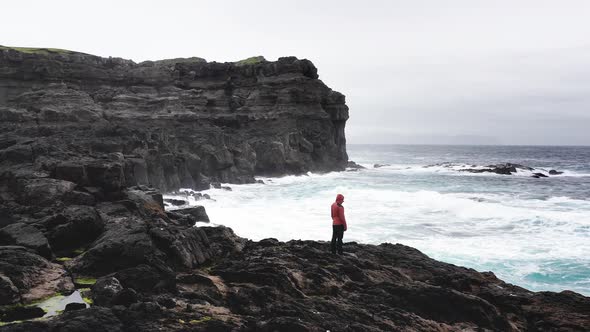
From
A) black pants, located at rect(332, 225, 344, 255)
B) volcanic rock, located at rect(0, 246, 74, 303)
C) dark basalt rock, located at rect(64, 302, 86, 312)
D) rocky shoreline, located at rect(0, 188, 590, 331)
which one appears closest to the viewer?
rocky shoreline, located at rect(0, 188, 590, 331)

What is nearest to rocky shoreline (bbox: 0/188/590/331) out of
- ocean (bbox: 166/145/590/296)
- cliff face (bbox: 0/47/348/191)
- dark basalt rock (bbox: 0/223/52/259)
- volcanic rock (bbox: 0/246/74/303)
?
volcanic rock (bbox: 0/246/74/303)

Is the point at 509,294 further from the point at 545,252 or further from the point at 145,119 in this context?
the point at 145,119

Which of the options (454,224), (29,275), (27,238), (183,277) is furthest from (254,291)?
(454,224)

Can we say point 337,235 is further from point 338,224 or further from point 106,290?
point 106,290

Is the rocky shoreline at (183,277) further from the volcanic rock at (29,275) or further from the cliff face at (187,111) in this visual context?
the cliff face at (187,111)

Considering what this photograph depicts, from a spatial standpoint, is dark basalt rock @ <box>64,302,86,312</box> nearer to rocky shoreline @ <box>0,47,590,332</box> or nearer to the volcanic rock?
rocky shoreline @ <box>0,47,590,332</box>

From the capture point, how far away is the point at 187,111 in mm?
60406

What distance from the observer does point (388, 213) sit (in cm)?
2953

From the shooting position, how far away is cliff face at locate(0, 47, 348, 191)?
4272cm

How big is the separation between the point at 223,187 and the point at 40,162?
23837mm

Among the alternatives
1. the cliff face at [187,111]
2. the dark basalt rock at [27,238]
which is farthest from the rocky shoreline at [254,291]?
the cliff face at [187,111]

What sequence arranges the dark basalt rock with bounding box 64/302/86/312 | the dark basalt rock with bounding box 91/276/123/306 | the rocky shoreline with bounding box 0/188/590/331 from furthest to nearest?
1. the dark basalt rock with bounding box 91/276/123/306
2. the dark basalt rock with bounding box 64/302/86/312
3. the rocky shoreline with bounding box 0/188/590/331

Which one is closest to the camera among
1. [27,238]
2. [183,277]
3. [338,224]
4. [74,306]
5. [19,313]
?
[19,313]

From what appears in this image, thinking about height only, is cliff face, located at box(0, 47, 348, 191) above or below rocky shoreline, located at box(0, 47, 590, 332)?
above
